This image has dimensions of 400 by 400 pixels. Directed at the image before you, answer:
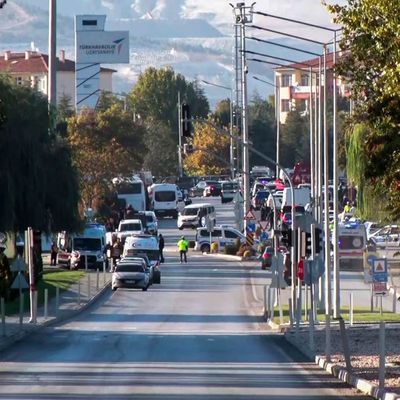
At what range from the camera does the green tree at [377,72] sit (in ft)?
61.9

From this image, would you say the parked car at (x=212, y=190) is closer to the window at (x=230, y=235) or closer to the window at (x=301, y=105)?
the window at (x=301, y=105)

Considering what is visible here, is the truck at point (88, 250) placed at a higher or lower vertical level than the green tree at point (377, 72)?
lower

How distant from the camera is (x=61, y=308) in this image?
50406 mm

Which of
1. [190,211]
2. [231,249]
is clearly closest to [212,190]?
[190,211]

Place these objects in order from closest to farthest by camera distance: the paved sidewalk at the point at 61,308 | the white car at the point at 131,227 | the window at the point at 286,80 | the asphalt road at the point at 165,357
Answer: the asphalt road at the point at 165,357
the paved sidewalk at the point at 61,308
the white car at the point at 131,227
the window at the point at 286,80

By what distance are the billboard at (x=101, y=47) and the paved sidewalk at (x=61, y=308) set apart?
68.8 meters

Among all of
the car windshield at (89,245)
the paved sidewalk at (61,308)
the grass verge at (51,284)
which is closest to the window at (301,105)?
the car windshield at (89,245)

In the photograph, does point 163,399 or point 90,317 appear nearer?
point 163,399

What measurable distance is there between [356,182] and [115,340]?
64.5 feet

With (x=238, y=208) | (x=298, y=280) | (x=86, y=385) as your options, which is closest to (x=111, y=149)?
(x=238, y=208)

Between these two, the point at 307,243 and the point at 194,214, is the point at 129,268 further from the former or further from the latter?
the point at 194,214

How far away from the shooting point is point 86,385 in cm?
2394

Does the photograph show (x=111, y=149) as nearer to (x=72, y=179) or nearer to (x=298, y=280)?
(x=72, y=179)

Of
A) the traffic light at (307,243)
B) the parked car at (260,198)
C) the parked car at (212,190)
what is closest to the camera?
the traffic light at (307,243)
